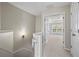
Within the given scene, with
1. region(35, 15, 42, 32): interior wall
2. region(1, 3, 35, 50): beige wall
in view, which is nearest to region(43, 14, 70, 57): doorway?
region(35, 15, 42, 32): interior wall

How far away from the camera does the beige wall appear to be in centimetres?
181

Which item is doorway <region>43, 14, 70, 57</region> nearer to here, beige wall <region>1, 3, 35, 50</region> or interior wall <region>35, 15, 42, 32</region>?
interior wall <region>35, 15, 42, 32</region>

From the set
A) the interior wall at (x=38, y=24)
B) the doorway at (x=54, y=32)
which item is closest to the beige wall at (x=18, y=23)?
the interior wall at (x=38, y=24)

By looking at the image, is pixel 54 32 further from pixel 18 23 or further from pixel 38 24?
pixel 18 23

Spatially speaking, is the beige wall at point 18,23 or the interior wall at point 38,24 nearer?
the beige wall at point 18,23

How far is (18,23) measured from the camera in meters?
1.95

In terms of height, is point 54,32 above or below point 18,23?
below

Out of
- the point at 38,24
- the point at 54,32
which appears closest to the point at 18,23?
the point at 38,24

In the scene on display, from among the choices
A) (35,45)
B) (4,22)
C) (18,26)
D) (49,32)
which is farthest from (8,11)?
(49,32)

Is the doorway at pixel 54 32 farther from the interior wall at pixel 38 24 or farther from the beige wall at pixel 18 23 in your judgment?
the beige wall at pixel 18 23

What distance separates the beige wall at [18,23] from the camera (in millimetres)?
1814

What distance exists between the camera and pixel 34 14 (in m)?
1.90

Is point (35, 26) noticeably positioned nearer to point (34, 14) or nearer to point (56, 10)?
point (34, 14)

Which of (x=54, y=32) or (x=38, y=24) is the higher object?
(x=38, y=24)
